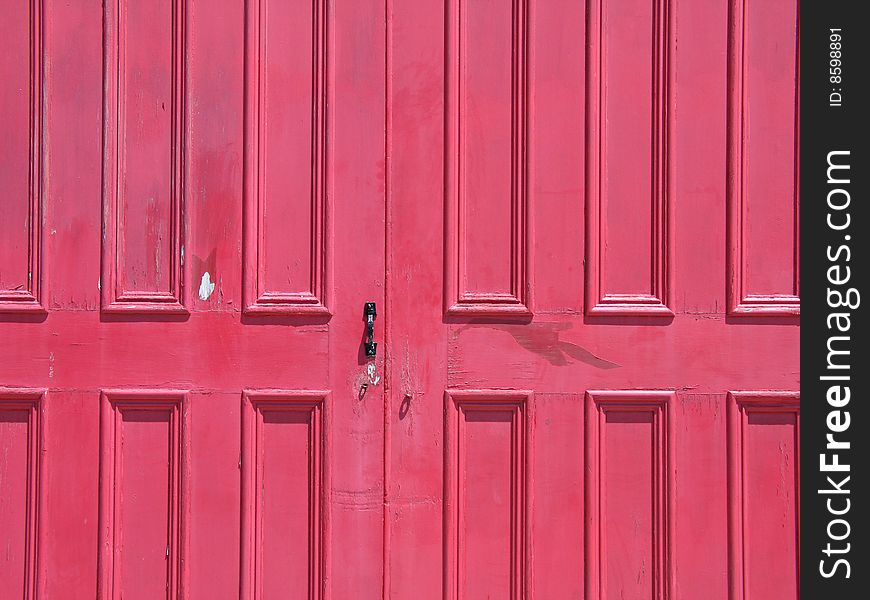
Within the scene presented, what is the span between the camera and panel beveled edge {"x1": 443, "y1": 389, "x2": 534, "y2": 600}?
323 cm

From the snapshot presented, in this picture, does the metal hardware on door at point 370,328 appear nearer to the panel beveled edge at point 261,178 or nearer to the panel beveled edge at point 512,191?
the panel beveled edge at point 261,178

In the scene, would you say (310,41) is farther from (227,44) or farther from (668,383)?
(668,383)

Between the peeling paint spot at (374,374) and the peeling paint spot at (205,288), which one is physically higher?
the peeling paint spot at (205,288)

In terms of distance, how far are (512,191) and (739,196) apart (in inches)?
29.5

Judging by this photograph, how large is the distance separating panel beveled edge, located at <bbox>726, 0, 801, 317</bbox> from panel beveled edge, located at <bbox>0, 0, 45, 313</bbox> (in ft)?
7.46

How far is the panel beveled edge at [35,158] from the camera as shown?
10.6 feet

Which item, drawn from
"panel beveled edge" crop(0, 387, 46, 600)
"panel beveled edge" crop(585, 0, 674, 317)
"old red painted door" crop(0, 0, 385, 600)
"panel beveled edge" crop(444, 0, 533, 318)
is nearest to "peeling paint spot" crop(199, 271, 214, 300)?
"old red painted door" crop(0, 0, 385, 600)

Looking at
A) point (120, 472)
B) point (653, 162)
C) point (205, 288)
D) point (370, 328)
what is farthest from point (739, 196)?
point (120, 472)

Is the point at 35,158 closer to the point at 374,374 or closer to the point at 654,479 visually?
the point at 374,374

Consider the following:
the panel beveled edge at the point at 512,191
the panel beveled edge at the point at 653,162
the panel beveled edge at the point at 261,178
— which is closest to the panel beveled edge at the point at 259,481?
the panel beveled edge at the point at 261,178

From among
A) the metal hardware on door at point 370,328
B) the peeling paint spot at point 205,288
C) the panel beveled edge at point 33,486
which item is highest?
the peeling paint spot at point 205,288

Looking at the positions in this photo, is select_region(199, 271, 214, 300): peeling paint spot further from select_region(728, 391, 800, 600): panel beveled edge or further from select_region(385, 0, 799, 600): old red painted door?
select_region(728, 391, 800, 600): panel beveled edge

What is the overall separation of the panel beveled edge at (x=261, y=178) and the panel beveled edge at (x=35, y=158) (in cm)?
68
